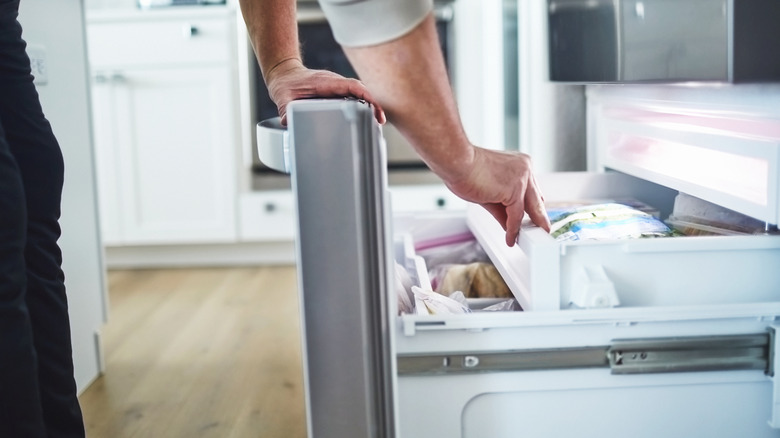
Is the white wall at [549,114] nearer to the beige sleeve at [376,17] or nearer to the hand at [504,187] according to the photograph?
the hand at [504,187]

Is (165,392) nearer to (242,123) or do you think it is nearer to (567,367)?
(567,367)

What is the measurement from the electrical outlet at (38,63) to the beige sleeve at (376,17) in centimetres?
89

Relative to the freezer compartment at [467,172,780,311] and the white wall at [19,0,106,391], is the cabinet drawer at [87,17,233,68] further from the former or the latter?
the freezer compartment at [467,172,780,311]

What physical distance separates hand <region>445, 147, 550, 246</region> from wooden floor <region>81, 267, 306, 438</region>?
0.66 metres

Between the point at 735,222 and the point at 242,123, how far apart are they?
1.90 meters

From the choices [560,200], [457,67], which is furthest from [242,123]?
[560,200]

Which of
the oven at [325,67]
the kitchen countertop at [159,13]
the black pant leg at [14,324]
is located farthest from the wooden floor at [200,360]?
the kitchen countertop at [159,13]

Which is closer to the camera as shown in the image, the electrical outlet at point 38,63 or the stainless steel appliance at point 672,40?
the stainless steel appliance at point 672,40

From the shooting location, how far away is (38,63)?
146 cm

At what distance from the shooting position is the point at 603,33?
112 centimetres

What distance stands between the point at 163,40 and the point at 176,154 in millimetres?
345

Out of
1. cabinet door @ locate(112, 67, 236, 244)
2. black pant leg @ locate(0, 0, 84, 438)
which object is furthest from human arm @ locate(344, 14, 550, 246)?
cabinet door @ locate(112, 67, 236, 244)

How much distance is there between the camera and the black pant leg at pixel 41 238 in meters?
1.02

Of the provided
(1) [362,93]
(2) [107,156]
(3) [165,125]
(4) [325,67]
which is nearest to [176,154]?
(3) [165,125]
